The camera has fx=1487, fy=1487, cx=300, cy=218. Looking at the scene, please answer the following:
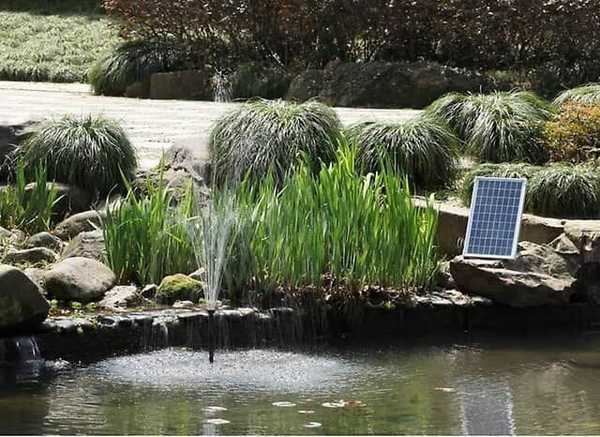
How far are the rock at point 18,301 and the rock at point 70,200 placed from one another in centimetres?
316

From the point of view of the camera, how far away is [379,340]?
10.1m

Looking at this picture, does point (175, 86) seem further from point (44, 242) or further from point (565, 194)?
point (565, 194)

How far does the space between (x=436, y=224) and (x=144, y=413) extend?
3.64m

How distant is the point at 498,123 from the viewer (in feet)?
44.1

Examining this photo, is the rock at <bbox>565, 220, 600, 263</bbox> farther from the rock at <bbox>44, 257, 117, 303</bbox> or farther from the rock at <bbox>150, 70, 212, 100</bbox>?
the rock at <bbox>150, 70, 212, 100</bbox>

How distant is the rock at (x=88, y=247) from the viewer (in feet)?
34.7

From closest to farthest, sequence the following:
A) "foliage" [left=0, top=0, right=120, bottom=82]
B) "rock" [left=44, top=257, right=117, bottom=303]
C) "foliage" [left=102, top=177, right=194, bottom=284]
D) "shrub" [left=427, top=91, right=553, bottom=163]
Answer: "rock" [left=44, top=257, right=117, bottom=303] < "foliage" [left=102, top=177, right=194, bottom=284] < "shrub" [left=427, top=91, right=553, bottom=163] < "foliage" [left=0, top=0, right=120, bottom=82]

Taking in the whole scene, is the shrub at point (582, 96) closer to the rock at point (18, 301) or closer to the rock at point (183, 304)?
the rock at point (183, 304)

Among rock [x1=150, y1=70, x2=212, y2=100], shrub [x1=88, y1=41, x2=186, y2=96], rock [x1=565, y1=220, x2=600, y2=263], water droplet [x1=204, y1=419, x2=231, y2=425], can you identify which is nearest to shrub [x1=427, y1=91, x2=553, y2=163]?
rock [x1=565, y1=220, x2=600, y2=263]

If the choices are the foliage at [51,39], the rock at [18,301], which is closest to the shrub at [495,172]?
the rock at [18,301]

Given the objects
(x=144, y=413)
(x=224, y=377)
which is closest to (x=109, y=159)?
(x=224, y=377)

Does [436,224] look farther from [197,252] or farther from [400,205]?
[197,252]

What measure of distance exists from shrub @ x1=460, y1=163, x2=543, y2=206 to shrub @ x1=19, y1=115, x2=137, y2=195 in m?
2.82

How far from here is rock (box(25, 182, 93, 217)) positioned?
12.2 m
